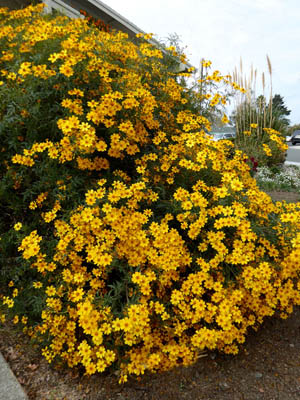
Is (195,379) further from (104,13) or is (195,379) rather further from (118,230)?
(104,13)

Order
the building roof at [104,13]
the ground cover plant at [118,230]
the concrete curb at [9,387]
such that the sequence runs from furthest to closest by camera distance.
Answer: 1. the building roof at [104,13]
2. the ground cover plant at [118,230]
3. the concrete curb at [9,387]

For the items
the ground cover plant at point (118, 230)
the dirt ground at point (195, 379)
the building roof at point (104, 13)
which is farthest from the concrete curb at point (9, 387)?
the building roof at point (104, 13)

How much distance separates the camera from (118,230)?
203 centimetres

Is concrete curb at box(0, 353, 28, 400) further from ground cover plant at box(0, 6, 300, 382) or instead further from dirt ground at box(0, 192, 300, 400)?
ground cover plant at box(0, 6, 300, 382)

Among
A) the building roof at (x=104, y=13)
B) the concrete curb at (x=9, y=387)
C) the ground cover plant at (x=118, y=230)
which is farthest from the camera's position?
the building roof at (x=104, y=13)

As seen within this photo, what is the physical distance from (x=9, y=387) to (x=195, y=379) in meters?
1.16

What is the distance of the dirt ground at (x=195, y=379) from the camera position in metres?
1.87

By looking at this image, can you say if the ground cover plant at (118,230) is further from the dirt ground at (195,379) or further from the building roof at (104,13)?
the building roof at (104,13)

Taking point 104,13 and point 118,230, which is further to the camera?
point 104,13

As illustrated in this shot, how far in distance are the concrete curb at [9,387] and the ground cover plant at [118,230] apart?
256 millimetres

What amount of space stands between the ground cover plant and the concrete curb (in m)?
0.26

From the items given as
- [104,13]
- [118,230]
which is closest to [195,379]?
[118,230]

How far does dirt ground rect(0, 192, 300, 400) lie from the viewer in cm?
187

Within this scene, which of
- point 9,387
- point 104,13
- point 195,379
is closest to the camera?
point 9,387
